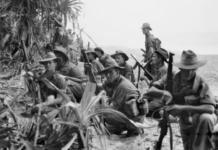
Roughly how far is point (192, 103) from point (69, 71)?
8.58ft

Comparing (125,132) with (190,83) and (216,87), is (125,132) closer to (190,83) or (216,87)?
(190,83)

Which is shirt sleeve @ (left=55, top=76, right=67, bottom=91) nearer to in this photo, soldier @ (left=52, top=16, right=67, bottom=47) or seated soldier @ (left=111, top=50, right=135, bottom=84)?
seated soldier @ (left=111, top=50, right=135, bottom=84)

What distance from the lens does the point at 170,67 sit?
140 inches

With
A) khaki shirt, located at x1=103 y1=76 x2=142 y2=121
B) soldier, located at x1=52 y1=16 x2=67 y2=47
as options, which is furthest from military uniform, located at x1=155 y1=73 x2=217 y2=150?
soldier, located at x1=52 y1=16 x2=67 y2=47

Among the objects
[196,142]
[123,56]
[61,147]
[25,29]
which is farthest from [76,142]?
[25,29]

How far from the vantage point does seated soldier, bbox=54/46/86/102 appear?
5.23m

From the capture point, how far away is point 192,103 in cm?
342

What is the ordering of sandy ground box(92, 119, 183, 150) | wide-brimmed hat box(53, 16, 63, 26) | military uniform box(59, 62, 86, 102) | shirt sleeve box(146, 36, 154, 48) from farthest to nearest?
wide-brimmed hat box(53, 16, 63, 26) < shirt sleeve box(146, 36, 154, 48) < military uniform box(59, 62, 86, 102) < sandy ground box(92, 119, 183, 150)

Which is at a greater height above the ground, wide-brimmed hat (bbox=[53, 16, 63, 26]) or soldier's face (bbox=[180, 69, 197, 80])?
wide-brimmed hat (bbox=[53, 16, 63, 26])

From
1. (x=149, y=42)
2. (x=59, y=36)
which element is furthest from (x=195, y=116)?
(x=59, y=36)

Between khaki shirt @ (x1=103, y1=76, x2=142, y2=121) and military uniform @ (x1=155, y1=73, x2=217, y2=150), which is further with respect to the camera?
khaki shirt @ (x1=103, y1=76, x2=142, y2=121)

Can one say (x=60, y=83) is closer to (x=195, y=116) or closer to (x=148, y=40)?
(x=195, y=116)

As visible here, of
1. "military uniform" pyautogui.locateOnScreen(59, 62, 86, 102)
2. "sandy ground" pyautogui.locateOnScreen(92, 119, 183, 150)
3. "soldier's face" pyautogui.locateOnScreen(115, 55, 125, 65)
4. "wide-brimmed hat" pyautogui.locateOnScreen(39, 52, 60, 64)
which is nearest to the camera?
"wide-brimmed hat" pyautogui.locateOnScreen(39, 52, 60, 64)

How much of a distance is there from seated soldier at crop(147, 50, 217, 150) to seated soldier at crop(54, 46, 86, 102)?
6.22ft
